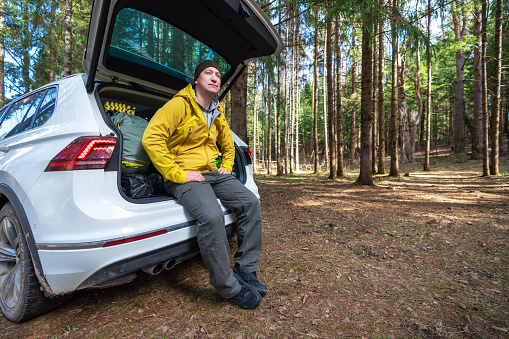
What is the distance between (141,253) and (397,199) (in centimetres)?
614

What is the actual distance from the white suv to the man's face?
0.47 metres

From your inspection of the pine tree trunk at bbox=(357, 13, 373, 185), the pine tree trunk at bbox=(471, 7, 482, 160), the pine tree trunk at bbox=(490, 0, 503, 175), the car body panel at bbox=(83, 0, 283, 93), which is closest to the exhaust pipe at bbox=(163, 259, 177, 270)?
the car body panel at bbox=(83, 0, 283, 93)

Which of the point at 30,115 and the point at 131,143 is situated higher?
the point at 30,115

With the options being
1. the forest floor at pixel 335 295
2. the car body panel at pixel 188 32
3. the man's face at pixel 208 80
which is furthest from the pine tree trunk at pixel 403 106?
the man's face at pixel 208 80

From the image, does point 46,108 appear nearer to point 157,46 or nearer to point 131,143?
point 131,143

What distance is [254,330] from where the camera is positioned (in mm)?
1659

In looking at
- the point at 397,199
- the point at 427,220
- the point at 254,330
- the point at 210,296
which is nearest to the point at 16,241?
the point at 210,296

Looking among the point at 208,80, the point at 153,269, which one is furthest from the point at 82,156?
the point at 208,80

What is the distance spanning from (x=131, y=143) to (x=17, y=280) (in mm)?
1256

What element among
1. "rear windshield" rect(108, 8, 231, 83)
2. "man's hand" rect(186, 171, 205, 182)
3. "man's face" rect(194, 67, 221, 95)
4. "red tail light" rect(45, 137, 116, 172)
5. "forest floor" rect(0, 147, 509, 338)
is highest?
"rear windshield" rect(108, 8, 231, 83)

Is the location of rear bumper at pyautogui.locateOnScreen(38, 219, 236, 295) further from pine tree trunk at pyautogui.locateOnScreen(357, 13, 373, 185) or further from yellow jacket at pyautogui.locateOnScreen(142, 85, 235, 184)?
pine tree trunk at pyautogui.locateOnScreen(357, 13, 373, 185)

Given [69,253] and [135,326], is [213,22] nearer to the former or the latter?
[69,253]

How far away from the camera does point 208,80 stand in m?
2.32

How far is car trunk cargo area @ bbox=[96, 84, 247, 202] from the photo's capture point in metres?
1.84
